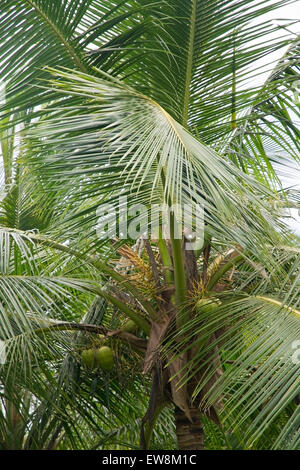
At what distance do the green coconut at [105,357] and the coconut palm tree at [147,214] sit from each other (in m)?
0.01

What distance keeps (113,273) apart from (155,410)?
665mm

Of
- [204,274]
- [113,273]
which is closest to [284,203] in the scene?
[204,274]

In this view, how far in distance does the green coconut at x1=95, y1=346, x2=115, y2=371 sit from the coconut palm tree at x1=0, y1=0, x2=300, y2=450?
1cm

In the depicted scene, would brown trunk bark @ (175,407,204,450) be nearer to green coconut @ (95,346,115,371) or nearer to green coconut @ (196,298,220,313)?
green coconut @ (95,346,115,371)

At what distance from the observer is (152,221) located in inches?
95.3

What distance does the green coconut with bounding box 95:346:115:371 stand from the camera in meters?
2.92

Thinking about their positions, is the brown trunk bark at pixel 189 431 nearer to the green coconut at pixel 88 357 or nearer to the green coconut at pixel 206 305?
the green coconut at pixel 88 357

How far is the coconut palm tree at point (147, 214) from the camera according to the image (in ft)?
7.69

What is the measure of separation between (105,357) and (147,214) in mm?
818

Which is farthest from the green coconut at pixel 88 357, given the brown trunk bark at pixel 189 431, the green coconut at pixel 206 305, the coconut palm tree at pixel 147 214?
the green coconut at pixel 206 305

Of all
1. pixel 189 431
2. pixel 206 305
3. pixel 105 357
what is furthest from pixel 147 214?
pixel 189 431

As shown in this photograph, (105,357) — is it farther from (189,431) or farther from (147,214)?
(147,214)

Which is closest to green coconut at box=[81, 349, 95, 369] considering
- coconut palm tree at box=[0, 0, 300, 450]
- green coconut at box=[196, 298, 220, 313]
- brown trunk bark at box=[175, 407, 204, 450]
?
coconut palm tree at box=[0, 0, 300, 450]
